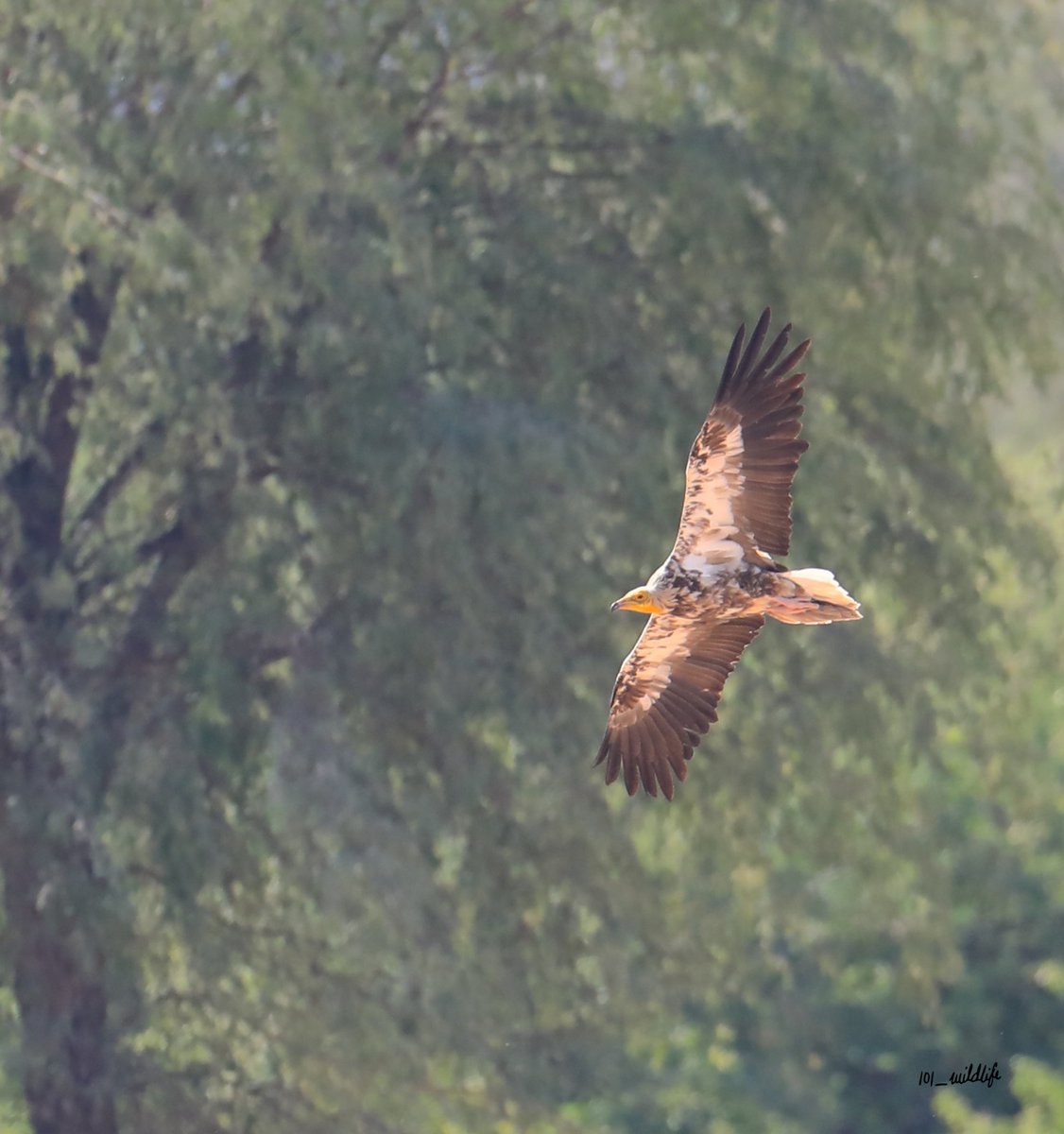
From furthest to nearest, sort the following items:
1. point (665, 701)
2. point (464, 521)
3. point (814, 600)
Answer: point (464, 521)
point (665, 701)
point (814, 600)

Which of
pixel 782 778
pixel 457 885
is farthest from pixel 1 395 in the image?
pixel 782 778

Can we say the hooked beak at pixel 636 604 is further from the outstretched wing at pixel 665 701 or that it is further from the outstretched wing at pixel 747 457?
the outstretched wing at pixel 665 701

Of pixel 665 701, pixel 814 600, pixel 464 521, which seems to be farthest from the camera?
pixel 464 521

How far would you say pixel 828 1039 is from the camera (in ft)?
48.4

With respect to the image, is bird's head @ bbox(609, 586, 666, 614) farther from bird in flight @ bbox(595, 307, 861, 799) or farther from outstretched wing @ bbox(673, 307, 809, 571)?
outstretched wing @ bbox(673, 307, 809, 571)

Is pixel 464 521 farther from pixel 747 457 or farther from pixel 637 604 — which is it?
pixel 747 457

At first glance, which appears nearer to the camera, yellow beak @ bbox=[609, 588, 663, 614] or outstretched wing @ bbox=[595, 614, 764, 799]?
yellow beak @ bbox=[609, 588, 663, 614]

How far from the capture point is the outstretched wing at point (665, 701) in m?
8.93

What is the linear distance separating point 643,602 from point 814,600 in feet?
2.15

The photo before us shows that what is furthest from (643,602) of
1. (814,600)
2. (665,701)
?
(665,701)

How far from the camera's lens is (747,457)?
8.02 m

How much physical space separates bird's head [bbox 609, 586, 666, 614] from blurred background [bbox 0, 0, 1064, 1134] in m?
3.70

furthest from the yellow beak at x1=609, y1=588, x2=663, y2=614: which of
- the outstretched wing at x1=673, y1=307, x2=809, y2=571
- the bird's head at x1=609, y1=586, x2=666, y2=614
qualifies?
the outstretched wing at x1=673, y1=307, x2=809, y2=571

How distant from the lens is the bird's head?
8156 millimetres
